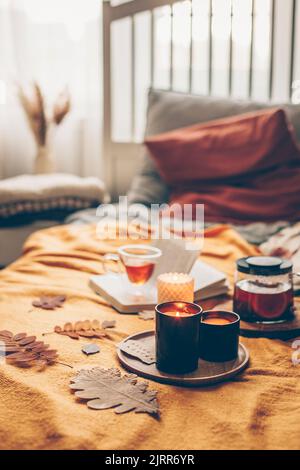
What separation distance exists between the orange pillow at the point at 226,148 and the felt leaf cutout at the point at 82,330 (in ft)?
3.19

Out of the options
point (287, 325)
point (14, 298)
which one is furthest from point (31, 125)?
point (287, 325)

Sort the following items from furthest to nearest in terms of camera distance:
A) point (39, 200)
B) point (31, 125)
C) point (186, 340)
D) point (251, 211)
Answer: point (31, 125)
point (39, 200)
point (251, 211)
point (186, 340)

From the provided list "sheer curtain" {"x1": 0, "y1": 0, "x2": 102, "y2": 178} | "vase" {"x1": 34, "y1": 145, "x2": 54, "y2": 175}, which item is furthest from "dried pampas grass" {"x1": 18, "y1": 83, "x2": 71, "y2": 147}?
"sheer curtain" {"x1": 0, "y1": 0, "x2": 102, "y2": 178}

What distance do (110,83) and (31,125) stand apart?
41 centimetres

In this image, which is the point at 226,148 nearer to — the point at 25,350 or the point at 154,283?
the point at 154,283

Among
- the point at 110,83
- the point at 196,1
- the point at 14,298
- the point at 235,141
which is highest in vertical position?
the point at 196,1

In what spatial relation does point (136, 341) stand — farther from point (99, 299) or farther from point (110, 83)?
point (110, 83)

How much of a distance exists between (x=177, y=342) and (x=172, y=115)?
4.80 ft

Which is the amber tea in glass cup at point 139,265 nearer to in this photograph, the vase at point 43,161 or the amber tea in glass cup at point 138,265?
the amber tea in glass cup at point 138,265

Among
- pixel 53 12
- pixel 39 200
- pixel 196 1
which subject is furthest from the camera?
pixel 53 12

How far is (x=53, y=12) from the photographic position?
287 centimetres

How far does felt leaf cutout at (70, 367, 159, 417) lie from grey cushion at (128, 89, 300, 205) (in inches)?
48.8

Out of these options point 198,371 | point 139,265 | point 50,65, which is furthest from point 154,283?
point 50,65

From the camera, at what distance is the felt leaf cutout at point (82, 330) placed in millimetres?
973
